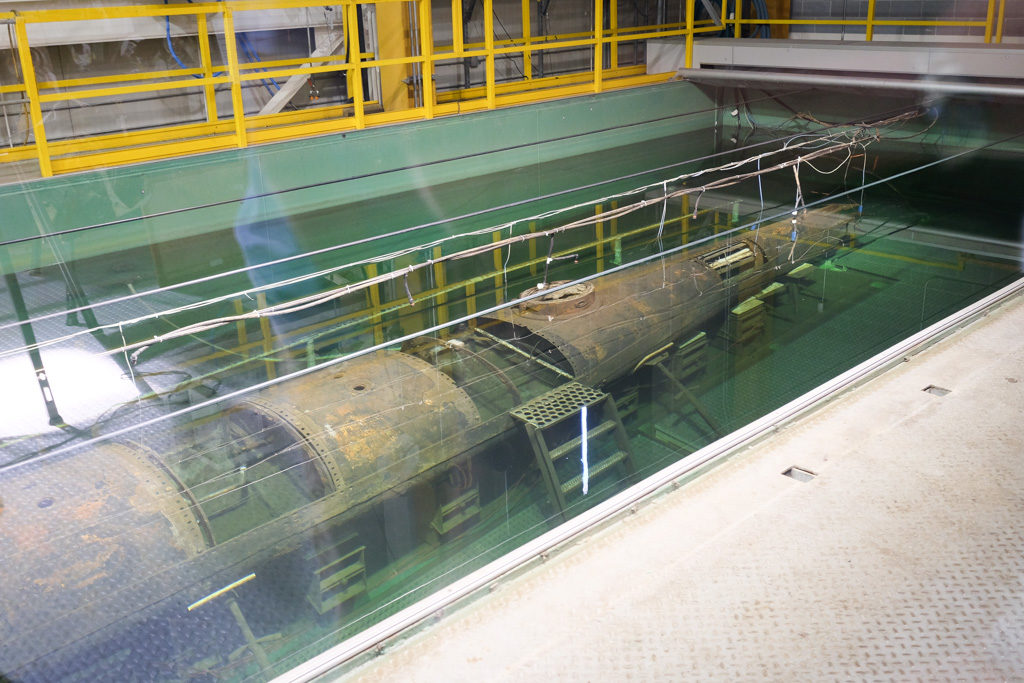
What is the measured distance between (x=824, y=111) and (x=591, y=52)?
99.7 inches

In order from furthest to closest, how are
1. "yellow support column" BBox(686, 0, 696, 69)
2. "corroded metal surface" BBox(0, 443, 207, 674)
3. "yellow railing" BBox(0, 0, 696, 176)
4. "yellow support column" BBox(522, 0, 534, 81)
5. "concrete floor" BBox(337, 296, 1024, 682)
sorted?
"yellow support column" BBox(686, 0, 696, 69)
"yellow support column" BBox(522, 0, 534, 81)
"yellow railing" BBox(0, 0, 696, 176)
"corroded metal surface" BBox(0, 443, 207, 674)
"concrete floor" BBox(337, 296, 1024, 682)

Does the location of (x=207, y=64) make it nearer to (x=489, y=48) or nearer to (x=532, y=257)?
(x=489, y=48)

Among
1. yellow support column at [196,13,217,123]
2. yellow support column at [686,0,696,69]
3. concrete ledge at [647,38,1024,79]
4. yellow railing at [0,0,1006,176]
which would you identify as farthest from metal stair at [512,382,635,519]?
yellow support column at [686,0,696,69]

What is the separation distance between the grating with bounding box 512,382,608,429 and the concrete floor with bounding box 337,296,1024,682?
72 cm

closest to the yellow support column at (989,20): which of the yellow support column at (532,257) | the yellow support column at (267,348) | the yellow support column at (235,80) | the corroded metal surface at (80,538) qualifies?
the yellow support column at (532,257)

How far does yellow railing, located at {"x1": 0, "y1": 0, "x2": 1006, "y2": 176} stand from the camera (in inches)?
199

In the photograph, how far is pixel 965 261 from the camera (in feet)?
13.7

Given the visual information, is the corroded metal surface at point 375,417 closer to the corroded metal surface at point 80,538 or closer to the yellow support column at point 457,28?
the corroded metal surface at point 80,538

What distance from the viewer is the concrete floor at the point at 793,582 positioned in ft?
4.70

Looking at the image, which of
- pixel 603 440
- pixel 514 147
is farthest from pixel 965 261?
pixel 514 147

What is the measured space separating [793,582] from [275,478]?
4.37ft

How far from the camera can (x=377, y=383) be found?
2.69 m

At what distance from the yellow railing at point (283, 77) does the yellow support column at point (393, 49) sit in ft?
0.05

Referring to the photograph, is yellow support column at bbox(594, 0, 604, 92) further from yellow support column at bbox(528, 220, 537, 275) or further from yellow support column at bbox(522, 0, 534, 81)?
yellow support column at bbox(528, 220, 537, 275)
